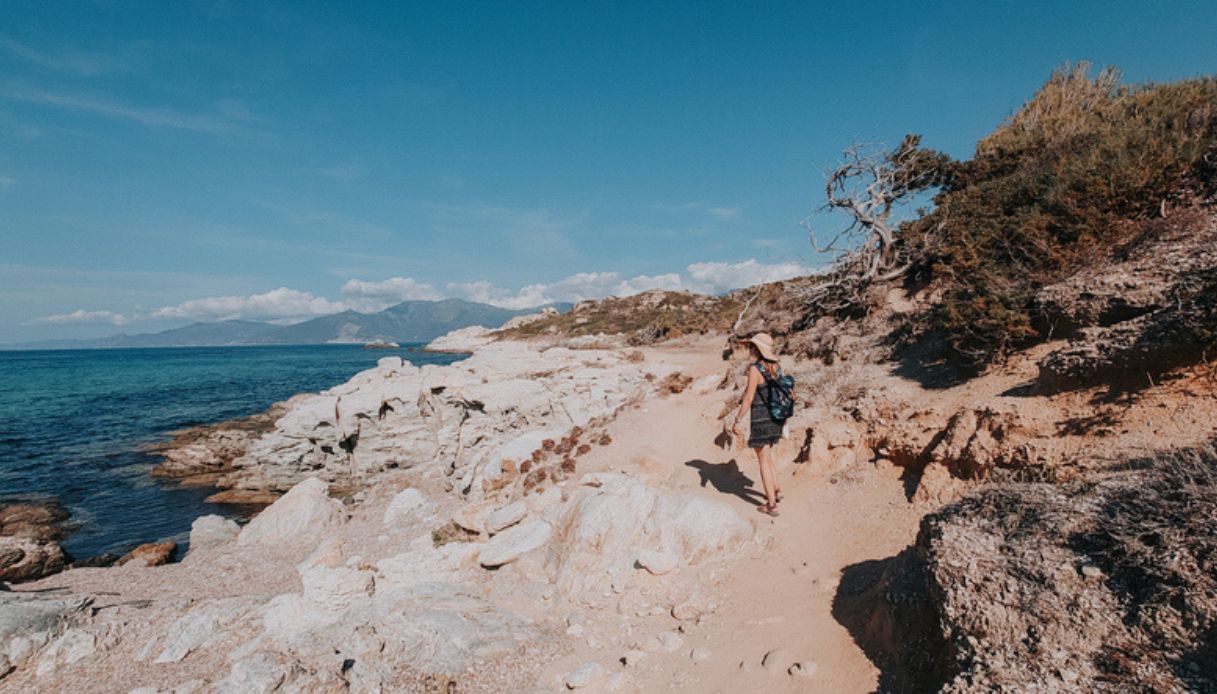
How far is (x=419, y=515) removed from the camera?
11.6 m

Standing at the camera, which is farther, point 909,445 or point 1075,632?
point 909,445

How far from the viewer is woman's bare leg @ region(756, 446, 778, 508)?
721cm

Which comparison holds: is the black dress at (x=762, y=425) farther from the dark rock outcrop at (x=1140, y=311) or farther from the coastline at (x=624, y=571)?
the dark rock outcrop at (x=1140, y=311)

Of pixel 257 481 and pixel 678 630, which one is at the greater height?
pixel 678 630

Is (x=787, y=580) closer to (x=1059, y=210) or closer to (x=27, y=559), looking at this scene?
(x=1059, y=210)

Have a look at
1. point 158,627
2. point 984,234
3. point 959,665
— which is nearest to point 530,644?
point 959,665

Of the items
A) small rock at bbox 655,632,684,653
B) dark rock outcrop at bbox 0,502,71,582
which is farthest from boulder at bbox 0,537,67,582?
small rock at bbox 655,632,684,653

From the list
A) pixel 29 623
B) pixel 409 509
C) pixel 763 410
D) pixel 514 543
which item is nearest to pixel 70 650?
pixel 29 623

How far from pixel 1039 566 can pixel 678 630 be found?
367cm

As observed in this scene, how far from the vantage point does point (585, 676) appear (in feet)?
16.7

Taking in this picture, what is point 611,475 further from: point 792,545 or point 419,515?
point 419,515

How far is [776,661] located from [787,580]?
140 centimetres

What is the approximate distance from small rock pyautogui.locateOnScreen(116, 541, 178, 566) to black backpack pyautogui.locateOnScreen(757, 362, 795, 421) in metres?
15.0

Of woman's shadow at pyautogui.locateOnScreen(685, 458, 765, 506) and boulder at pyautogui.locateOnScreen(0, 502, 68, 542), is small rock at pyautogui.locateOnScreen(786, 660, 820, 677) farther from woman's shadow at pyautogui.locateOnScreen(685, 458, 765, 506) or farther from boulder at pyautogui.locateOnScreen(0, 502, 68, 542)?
boulder at pyautogui.locateOnScreen(0, 502, 68, 542)
